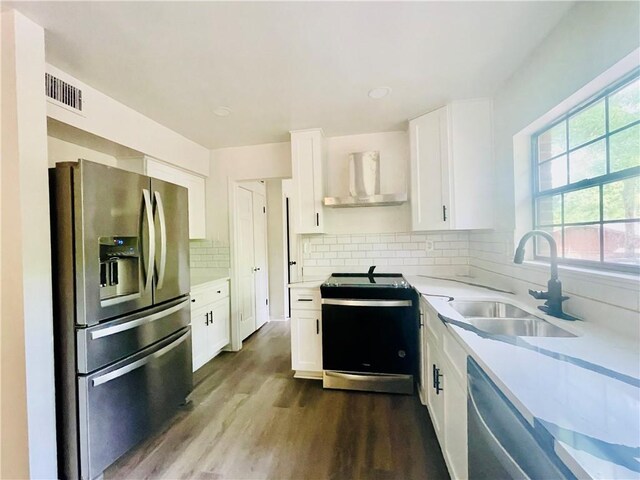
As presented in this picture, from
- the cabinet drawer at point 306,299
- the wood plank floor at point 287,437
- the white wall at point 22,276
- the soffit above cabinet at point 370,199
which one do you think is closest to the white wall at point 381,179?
the soffit above cabinet at point 370,199

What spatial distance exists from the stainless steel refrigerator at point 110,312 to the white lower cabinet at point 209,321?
25.7 inches

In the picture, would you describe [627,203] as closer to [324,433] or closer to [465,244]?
[465,244]

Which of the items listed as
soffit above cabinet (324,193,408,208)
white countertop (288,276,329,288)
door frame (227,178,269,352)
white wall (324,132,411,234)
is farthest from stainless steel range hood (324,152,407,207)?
door frame (227,178,269,352)

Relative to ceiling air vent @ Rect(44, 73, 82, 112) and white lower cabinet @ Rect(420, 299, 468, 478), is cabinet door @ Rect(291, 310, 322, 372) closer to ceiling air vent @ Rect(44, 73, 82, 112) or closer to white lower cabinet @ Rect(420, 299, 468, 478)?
white lower cabinet @ Rect(420, 299, 468, 478)

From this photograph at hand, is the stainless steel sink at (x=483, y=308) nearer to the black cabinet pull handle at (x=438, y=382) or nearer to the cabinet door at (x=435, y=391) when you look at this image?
the cabinet door at (x=435, y=391)

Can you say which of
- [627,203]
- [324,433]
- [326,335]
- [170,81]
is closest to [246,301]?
[326,335]

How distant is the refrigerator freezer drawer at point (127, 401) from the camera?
1424 mm

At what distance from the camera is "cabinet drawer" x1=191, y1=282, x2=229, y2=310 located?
8.55ft

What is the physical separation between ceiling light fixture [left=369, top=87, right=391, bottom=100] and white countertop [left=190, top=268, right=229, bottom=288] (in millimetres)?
2389

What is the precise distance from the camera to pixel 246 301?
3.63 metres

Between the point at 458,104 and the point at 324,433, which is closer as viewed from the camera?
Result: the point at 324,433

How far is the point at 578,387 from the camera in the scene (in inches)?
28.8

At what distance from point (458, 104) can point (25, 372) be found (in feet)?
10.8

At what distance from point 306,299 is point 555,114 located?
7.19 ft
